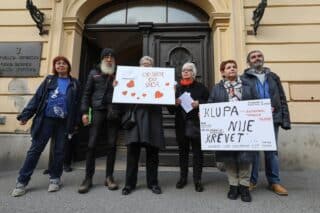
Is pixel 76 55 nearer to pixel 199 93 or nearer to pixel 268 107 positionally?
pixel 199 93

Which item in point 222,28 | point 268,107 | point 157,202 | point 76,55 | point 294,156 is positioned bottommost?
point 157,202

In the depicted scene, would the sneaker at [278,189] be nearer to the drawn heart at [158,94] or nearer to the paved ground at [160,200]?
the paved ground at [160,200]

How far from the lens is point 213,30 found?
6441mm

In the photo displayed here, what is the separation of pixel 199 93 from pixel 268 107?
926mm

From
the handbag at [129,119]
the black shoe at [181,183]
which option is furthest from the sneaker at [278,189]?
the handbag at [129,119]

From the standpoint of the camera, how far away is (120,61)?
10.3 metres

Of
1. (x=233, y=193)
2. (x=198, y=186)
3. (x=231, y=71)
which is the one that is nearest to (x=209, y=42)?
(x=231, y=71)

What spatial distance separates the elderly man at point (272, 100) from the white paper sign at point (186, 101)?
85cm

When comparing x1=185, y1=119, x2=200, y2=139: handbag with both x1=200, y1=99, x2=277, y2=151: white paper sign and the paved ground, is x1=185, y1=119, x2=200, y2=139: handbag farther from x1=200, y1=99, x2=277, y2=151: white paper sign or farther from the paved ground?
the paved ground

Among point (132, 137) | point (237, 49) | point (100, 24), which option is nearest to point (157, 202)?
point (132, 137)

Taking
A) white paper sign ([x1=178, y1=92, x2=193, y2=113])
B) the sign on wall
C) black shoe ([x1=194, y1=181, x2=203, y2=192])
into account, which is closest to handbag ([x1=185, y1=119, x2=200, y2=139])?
white paper sign ([x1=178, y1=92, x2=193, y2=113])

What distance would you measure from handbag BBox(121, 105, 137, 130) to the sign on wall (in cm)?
306

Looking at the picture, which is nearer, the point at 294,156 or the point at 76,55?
the point at 294,156

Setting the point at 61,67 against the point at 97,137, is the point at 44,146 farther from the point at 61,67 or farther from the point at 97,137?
the point at 61,67
